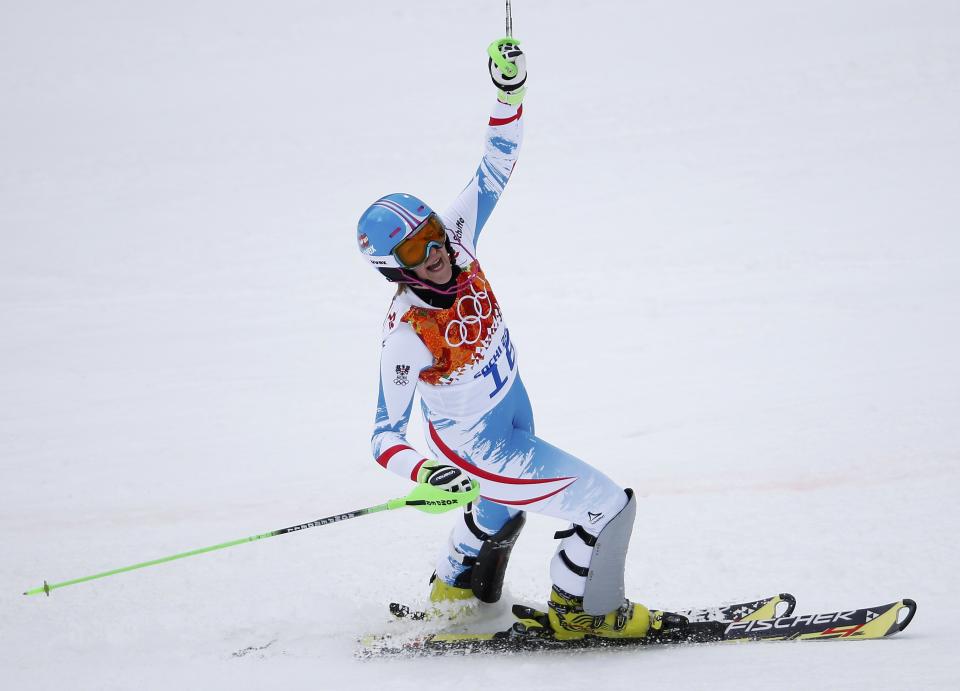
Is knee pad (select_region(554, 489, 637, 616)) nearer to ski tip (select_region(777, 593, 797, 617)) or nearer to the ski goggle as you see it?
ski tip (select_region(777, 593, 797, 617))

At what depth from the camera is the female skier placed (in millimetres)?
3307

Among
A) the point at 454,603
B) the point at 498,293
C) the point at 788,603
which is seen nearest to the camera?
the point at 788,603

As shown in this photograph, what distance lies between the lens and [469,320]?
340cm

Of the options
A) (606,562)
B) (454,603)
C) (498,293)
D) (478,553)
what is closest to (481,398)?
(606,562)

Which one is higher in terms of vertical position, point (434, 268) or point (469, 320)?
point (434, 268)

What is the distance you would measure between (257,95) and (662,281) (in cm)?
664

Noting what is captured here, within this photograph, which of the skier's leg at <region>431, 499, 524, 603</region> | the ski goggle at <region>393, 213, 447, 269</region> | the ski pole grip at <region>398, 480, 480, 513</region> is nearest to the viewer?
the ski pole grip at <region>398, 480, 480, 513</region>

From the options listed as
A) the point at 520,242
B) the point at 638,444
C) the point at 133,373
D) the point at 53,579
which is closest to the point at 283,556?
the point at 53,579

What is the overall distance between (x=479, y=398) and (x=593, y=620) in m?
0.99

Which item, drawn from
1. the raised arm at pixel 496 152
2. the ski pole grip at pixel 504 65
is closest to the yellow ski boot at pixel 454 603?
the raised arm at pixel 496 152

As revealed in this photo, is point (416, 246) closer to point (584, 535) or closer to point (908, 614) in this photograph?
point (584, 535)

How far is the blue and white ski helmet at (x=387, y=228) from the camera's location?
3295 mm

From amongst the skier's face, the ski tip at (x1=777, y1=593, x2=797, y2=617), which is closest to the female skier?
the skier's face

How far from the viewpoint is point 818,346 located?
271 inches
